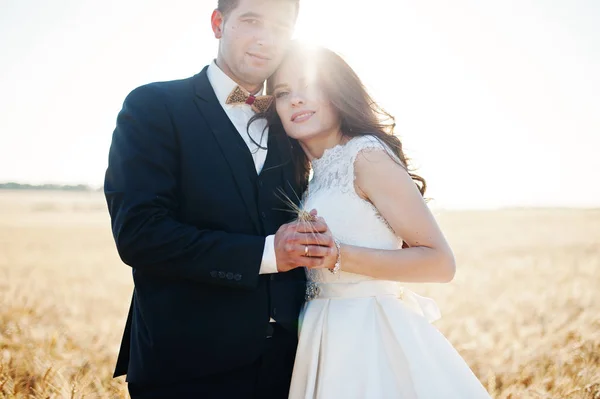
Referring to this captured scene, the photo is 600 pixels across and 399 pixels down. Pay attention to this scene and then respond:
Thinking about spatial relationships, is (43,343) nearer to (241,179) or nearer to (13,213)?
(241,179)

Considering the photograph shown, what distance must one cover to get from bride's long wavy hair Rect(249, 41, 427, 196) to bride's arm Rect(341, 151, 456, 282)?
303 millimetres

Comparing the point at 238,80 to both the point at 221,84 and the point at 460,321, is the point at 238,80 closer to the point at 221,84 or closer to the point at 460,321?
the point at 221,84

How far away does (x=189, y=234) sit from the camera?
2.80 meters

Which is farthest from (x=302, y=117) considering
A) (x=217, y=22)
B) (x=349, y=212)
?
(x=217, y=22)

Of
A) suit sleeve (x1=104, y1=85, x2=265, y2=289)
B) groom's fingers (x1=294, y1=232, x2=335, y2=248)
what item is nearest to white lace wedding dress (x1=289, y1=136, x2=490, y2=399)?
groom's fingers (x1=294, y1=232, x2=335, y2=248)

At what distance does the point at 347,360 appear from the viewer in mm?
3125

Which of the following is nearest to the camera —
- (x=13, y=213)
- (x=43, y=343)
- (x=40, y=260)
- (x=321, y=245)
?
(x=321, y=245)

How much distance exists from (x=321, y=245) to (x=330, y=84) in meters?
1.20

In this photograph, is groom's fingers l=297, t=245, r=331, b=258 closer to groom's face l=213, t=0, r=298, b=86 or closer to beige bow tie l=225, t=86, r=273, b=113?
beige bow tie l=225, t=86, r=273, b=113

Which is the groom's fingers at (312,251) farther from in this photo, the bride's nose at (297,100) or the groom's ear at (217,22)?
the groom's ear at (217,22)

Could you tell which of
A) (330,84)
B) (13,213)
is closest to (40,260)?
(330,84)

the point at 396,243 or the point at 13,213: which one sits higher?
the point at 396,243

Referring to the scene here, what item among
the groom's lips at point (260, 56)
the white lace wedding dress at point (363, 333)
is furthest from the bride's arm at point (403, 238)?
the groom's lips at point (260, 56)

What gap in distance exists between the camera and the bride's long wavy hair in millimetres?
3620
